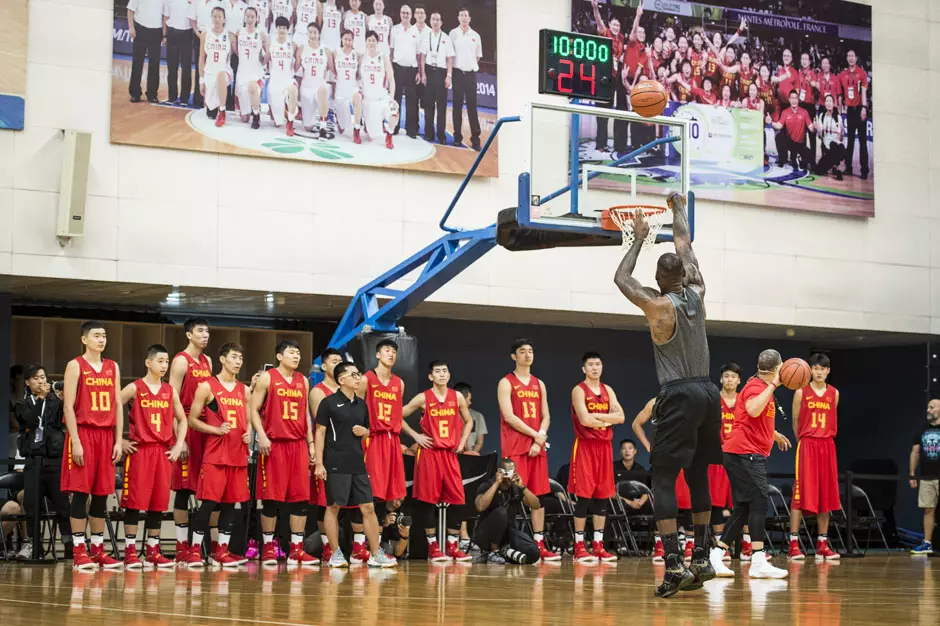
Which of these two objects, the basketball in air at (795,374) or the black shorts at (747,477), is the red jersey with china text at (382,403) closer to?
the black shorts at (747,477)

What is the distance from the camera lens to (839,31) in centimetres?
1684

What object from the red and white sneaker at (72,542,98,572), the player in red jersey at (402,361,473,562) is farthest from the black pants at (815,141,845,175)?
the red and white sneaker at (72,542,98,572)

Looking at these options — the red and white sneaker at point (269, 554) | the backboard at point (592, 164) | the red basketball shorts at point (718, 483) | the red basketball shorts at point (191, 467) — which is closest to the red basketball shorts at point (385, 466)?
the red and white sneaker at point (269, 554)

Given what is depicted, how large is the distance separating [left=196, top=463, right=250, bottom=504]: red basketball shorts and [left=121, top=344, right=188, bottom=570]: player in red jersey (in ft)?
0.95

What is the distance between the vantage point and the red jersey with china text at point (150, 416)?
10445mm

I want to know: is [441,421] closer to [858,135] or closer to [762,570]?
Answer: [762,570]

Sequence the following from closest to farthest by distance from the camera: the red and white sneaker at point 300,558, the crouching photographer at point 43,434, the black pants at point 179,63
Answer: the red and white sneaker at point 300,558 → the crouching photographer at point 43,434 → the black pants at point 179,63

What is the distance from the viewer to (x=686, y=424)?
23.4 feet

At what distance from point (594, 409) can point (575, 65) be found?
3313 millimetres

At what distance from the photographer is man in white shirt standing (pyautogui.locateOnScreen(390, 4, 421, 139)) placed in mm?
14258

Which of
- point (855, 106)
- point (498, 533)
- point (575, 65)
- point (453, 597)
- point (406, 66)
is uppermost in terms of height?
point (855, 106)

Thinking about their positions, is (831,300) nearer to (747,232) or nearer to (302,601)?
(747,232)

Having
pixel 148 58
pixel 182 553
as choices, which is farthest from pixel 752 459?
pixel 148 58

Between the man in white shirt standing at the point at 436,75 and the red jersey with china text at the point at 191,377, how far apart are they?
Answer: 4.44 m
